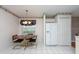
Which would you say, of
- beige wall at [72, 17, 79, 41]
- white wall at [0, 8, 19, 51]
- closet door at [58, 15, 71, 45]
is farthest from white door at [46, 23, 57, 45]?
beige wall at [72, 17, 79, 41]

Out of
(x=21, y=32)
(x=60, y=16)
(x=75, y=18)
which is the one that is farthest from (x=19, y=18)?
(x=75, y=18)

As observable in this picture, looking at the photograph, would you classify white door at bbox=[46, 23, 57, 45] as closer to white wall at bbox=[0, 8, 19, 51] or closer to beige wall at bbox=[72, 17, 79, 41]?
white wall at bbox=[0, 8, 19, 51]

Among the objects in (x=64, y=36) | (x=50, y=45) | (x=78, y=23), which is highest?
(x=78, y=23)

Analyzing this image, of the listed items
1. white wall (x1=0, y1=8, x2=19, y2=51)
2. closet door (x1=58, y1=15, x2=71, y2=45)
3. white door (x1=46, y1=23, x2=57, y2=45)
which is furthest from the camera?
closet door (x1=58, y1=15, x2=71, y2=45)

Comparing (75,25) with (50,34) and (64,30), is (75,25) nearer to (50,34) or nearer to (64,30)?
(64,30)

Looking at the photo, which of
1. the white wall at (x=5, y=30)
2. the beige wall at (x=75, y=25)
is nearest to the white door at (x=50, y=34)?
the white wall at (x=5, y=30)

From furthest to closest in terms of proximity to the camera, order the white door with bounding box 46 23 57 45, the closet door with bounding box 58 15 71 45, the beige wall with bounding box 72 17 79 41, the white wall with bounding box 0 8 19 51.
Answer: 1. the beige wall with bounding box 72 17 79 41
2. the closet door with bounding box 58 15 71 45
3. the white door with bounding box 46 23 57 45
4. the white wall with bounding box 0 8 19 51

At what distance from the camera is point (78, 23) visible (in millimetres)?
10680

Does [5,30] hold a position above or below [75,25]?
below

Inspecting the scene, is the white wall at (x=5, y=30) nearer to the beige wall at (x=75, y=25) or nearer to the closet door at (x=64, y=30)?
the closet door at (x=64, y=30)

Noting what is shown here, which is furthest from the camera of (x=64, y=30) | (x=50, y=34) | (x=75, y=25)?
(x=75, y=25)

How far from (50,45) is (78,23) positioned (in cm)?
434

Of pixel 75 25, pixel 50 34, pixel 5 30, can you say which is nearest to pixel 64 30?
pixel 50 34
